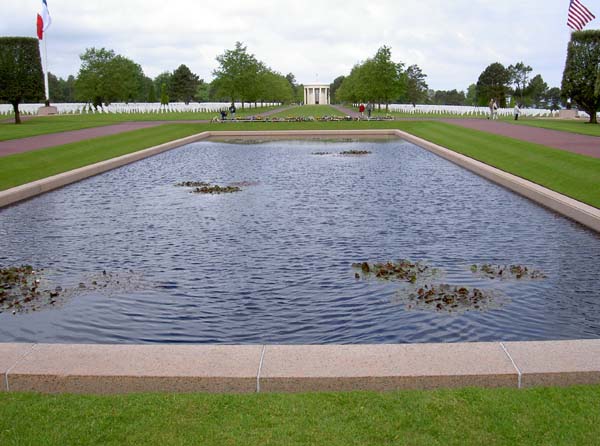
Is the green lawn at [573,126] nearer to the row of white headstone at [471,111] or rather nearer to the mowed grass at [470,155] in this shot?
the mowed grass at [470,155]

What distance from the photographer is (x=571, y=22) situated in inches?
1526

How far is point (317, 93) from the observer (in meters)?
195

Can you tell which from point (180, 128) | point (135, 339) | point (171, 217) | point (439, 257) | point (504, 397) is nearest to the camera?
point (504, 397)

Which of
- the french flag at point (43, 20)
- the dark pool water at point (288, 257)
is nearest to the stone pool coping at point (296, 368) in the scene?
the dark pool water at point (288, 257)

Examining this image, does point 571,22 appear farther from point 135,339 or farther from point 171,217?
point 135,339

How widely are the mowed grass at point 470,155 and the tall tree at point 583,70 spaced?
11561 millimetres

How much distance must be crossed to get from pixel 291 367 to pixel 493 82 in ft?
399

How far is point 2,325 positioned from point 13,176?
11631 millimetres

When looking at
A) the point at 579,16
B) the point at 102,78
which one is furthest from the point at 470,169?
the point at 102,78

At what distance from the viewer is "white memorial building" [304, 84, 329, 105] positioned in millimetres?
193500

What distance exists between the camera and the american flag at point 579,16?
38.1 metres

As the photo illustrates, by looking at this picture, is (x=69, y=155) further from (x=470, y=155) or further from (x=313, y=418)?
(x=313, y=418)

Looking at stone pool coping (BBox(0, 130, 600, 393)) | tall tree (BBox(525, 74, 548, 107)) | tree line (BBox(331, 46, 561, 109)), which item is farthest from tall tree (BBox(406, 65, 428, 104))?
stone pool coping (BBox(0, 130, 600, 393))

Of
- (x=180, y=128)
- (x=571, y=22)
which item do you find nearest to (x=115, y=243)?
(x=180, y=128)
